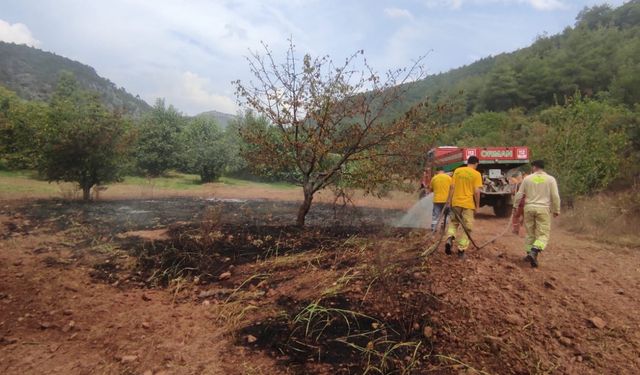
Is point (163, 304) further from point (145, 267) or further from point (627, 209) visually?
point (627, 209)

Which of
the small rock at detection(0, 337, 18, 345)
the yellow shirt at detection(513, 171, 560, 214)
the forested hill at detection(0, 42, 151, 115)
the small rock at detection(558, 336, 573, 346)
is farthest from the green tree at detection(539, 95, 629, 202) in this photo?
the forested hill at detection(0, 42, 151, 115)

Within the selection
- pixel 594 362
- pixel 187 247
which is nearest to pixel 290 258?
pixel 187 247

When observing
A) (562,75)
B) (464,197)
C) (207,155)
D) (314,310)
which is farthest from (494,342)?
(562,75)

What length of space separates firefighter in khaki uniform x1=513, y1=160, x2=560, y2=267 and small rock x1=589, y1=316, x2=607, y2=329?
66.6 inches

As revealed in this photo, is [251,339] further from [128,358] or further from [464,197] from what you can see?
[464,197]

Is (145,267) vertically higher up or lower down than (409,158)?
lower down

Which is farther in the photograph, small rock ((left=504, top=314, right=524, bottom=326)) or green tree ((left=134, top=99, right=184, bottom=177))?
green tree ((left=134, top=99, right=184, bottom=177))

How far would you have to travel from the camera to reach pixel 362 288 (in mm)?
4992

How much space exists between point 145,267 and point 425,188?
30.6 feet

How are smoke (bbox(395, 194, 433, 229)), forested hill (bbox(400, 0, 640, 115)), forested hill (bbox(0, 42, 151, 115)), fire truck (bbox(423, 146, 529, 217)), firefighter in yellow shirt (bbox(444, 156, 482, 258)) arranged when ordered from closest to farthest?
firefighter in yellow shirt (bbox(444, 156, 482, 258)) → smoke (bbox(395, 194, 433, 229)) → fire truck (bbox(423, 146, 529, 217)) → forested hill (bbox(400, 0, 640, 115)) → forested hill (bbox(0, 42, 151, 115))

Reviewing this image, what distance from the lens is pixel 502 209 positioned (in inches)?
510

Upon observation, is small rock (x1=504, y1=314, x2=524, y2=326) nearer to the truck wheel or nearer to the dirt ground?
the dirt ground

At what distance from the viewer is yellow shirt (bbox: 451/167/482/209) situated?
633cm

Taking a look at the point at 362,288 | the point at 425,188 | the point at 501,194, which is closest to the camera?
the point at 362,288
